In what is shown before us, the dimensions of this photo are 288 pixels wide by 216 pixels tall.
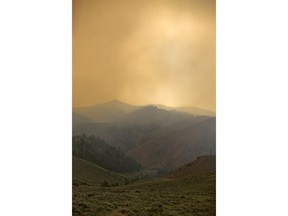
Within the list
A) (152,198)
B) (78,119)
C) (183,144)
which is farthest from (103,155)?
(183,144)

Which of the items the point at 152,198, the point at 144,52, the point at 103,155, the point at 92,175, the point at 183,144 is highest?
the point at 144,52

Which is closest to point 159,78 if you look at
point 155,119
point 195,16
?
point 155,119

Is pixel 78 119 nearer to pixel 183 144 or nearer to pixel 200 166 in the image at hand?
pixel 183 144

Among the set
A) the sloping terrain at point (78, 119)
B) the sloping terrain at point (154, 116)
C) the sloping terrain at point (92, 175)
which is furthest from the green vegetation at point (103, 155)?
the sloping terrain at point (154, 116)

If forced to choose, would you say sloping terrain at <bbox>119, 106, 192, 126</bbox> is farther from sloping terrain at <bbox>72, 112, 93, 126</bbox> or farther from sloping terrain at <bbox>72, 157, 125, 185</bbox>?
sloping terrain at <bbox>72, 157, 125, 185</bbox>

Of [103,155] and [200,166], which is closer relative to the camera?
[200,166]

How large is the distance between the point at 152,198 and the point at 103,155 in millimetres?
720

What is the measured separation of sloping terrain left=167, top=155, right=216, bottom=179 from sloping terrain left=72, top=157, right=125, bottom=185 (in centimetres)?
61

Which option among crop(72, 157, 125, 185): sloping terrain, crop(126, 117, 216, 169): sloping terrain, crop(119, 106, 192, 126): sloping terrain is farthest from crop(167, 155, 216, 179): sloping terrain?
crop(72, 157, 125, 185): sloping terrain

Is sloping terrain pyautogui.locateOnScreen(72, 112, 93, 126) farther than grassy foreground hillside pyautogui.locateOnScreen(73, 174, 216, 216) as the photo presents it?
Yes

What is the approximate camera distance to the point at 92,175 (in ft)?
17.1

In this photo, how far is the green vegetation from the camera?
17.1 feet
